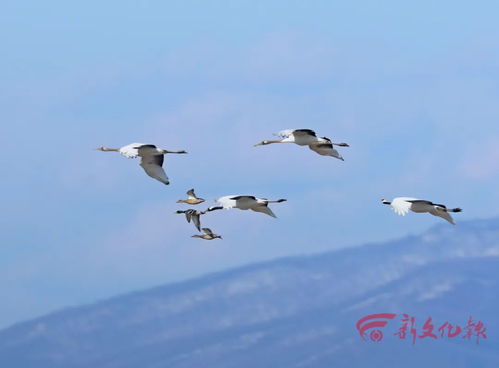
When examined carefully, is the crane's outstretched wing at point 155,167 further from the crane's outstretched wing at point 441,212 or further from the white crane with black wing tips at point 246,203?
the crane's outstretched wing at point 441,212

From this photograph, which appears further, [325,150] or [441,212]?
[325,150]

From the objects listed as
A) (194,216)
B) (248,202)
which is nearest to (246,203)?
(248,202)

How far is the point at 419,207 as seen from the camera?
49.3 metres

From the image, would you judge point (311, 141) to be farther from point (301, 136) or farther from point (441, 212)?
point (441, 212)

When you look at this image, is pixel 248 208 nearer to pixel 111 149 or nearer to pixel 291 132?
pixel 291 132

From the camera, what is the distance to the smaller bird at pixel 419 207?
4888 cm

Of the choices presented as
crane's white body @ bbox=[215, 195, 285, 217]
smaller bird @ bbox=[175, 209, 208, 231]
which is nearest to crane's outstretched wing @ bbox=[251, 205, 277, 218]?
crane's white body @ bbox=[215, 195, 285, 217]

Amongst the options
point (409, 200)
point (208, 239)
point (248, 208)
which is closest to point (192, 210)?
point (208, 239)

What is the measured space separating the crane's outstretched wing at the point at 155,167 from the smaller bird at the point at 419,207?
24.3 feet

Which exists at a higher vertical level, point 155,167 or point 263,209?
point 155,167

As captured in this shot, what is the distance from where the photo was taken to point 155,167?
51.2 m

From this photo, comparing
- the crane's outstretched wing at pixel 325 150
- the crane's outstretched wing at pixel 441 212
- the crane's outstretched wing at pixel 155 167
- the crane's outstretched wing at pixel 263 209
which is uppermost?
the crane's outstretched wing at pixel 155 167

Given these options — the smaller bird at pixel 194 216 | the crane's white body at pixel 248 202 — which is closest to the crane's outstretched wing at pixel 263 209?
the crane's white body at pixel 248 202

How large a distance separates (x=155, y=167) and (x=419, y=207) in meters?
8.65
